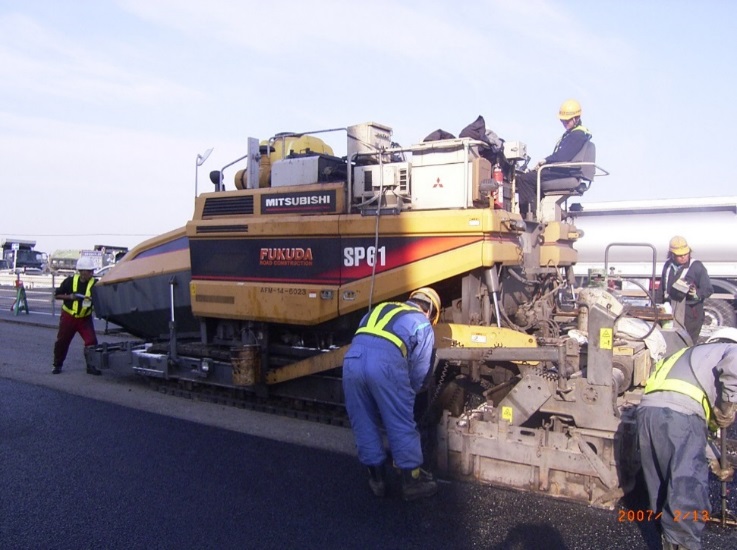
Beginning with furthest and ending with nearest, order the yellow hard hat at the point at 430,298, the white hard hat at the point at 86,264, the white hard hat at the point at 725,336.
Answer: the white hard hat at the point at 86,264 < the yellow hard hat at the point at 430,298 < the white hard hat at the point at 725,336

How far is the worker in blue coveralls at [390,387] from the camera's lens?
4.44 m

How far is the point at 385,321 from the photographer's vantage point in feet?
15.0

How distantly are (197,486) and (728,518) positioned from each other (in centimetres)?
348

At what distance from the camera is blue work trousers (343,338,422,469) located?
443 centimetres

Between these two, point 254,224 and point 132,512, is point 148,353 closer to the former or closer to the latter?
point 254,224

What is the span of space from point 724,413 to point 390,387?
1.92m

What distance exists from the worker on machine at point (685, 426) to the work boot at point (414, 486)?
4.60 ft

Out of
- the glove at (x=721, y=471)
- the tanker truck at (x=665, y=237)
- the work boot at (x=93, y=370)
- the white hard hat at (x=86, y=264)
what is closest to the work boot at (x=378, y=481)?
Result: the glove at (x=721, y=471)

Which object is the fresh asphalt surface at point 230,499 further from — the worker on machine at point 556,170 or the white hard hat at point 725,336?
the worker on machine at point 556,170

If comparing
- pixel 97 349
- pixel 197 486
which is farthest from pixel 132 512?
pixel 97 349

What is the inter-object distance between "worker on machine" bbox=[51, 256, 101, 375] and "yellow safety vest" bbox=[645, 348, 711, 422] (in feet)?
23.9
